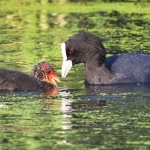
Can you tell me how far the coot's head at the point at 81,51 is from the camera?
1210cm

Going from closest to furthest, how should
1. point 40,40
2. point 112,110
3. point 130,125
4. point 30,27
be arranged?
point 130,125
point 112,110
point 40,40
point 30,27

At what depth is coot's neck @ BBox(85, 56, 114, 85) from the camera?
12211 millimetres

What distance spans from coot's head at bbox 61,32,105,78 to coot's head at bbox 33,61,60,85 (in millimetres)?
198

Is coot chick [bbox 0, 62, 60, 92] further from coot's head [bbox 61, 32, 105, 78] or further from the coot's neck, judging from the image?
the coot's neck

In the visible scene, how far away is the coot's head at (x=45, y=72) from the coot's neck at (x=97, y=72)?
0.66m

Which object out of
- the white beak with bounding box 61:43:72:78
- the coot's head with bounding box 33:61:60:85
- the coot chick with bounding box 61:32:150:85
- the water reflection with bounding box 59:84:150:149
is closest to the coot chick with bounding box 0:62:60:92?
the coot's head with bounding box 33:61:60:85

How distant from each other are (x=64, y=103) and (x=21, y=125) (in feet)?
4.91

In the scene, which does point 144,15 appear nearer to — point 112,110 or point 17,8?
point 17,8

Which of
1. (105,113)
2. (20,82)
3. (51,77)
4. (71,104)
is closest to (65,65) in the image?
(51,77)

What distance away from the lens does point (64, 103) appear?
10.5m

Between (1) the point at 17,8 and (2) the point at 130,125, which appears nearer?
(2) the point at 130,125

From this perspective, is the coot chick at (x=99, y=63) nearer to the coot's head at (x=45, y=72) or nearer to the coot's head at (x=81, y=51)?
the coot's head at (x=81, y=51)

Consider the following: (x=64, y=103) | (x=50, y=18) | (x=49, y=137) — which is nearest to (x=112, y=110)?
(x=64, y=103)

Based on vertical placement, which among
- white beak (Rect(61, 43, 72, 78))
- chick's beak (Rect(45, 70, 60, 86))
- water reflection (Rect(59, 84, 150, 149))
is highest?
white beak (Rect(61, 43, 72, 78))
